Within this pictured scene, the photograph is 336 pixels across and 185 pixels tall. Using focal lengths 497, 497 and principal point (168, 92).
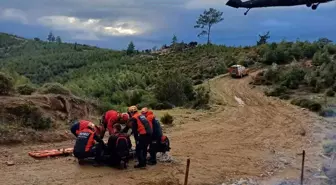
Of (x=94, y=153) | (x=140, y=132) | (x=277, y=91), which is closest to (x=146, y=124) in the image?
(x=140, y=132)

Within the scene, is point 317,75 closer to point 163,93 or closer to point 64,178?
point 163,93

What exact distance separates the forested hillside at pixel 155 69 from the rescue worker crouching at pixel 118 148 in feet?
27.4

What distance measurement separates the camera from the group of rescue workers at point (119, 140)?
13172 mm

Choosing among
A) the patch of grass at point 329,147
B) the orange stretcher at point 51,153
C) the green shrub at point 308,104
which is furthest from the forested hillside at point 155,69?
the patch of grass at point 329,147

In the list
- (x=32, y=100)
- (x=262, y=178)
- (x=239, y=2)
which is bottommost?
(x=262, y=178)

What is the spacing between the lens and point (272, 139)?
20.6 meters

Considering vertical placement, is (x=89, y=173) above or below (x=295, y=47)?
below

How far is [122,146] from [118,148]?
12 centimetres

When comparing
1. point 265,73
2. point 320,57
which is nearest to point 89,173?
point 265,73

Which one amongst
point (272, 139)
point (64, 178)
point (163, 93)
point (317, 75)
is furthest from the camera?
point (317, 75)

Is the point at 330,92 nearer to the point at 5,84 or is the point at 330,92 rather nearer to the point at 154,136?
the point at 154,136

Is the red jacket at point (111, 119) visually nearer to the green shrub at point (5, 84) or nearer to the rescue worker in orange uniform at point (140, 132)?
the rescue worker in orange uniform at point (140, 132)

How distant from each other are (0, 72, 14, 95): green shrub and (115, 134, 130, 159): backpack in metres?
6.38

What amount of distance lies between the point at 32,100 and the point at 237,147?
25.0ft
